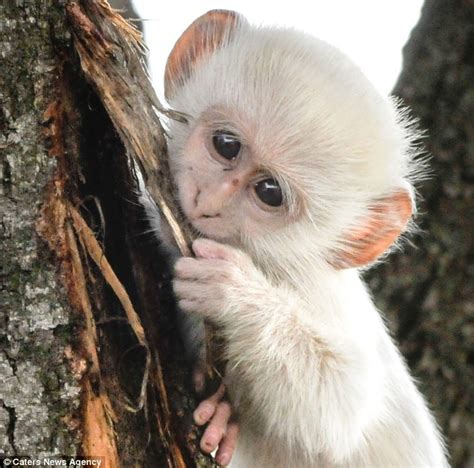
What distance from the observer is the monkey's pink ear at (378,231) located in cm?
271

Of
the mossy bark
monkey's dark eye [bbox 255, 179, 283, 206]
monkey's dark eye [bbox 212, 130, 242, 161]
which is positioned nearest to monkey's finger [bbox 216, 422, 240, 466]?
the mossy bark

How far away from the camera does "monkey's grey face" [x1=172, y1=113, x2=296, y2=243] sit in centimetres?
237

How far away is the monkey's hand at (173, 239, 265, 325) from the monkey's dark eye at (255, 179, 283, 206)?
215mm

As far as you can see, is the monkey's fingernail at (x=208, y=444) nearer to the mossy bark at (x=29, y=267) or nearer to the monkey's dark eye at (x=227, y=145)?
the mossy bark at (x=29, y=267)

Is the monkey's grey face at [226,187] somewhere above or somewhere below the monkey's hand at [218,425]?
above

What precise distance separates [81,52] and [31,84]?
0.14 m

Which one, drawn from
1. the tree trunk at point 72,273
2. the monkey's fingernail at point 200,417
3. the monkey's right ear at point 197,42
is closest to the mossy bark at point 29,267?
the tree trunk at point 72,273

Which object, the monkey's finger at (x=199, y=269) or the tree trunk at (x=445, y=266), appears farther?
the tree trunk at (x=445, y=266)

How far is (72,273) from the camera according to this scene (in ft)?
6.01

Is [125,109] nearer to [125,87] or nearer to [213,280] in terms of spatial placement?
[125,87]

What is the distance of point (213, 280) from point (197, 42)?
1035mm

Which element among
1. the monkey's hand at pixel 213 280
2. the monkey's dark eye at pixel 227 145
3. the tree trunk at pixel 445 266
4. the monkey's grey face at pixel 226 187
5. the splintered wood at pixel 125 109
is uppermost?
the splintered wood at pixel 125 109

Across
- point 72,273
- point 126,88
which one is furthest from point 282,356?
point 126,88

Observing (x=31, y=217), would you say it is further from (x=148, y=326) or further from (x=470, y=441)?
(x=470, y=441)
